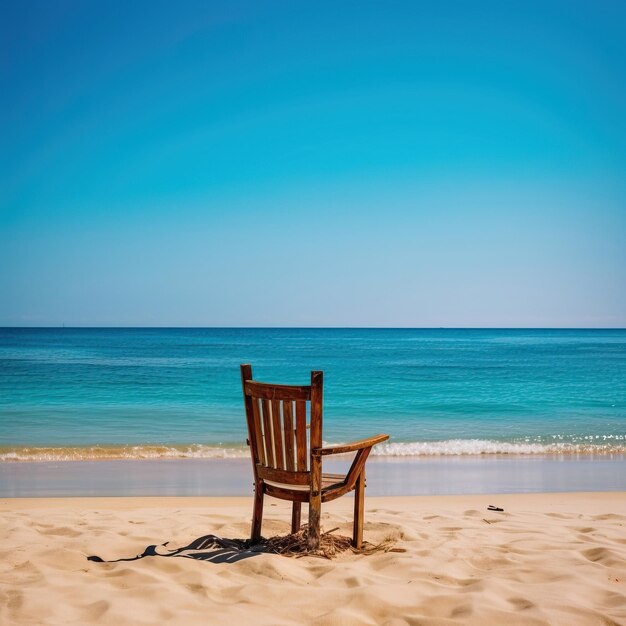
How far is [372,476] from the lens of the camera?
29.1ft

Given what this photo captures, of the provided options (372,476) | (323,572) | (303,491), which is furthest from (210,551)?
(372,476)

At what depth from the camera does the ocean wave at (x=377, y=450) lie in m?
10.6

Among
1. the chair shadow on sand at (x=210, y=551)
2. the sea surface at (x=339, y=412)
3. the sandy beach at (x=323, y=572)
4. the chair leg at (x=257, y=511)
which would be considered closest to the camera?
the sandy beach at (x=323, y=572)

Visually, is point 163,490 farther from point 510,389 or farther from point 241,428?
point 510,389

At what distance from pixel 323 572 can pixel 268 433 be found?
1031 mm

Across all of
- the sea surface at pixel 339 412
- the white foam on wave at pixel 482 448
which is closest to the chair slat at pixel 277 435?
the sea surface at pixel 339 412

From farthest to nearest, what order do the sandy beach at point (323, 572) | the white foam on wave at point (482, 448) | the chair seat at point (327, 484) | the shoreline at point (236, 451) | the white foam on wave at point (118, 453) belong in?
1. the white foam on wave at point (482, 448)
2. the shoreline at point (236, 451)
3. the white foam on wave at point (118, 453)
4. the chair seat at point (327, 484)
5. the sandy beach at point (323, 572)

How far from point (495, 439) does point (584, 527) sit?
301 inches

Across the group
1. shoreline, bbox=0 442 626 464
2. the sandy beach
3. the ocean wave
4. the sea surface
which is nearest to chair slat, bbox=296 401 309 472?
the sandy beach

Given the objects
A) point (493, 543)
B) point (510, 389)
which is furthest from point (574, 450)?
point (510, 389)

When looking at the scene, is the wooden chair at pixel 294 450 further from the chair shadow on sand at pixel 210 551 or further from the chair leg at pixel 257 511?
the chair shadow on sand at pixel 210 551

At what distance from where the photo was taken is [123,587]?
139 inches

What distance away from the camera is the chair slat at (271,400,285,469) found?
4219 millimetres

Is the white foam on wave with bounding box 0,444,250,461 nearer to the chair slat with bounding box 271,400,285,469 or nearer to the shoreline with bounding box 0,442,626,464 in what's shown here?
the shoreline with bounding box 0,442,626,464
